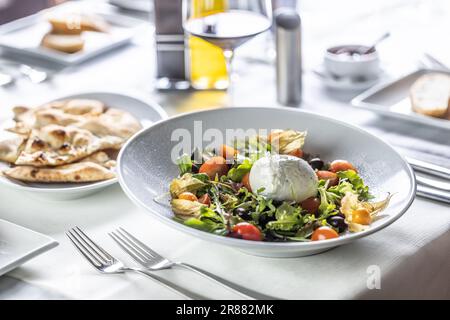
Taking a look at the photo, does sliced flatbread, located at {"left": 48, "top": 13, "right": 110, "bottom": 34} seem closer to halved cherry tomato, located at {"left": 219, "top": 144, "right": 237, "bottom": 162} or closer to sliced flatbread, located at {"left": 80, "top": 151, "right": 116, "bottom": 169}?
sliced flatbread, located at {"left": 80, "top": 151, "right": 116, "bottom": 169}

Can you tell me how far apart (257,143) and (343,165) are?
7.4 inches

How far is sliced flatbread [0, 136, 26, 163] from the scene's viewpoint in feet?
4.99

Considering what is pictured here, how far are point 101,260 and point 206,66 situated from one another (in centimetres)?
87

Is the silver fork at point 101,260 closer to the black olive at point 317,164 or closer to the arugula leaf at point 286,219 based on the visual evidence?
the arugula leaf at point 286,219

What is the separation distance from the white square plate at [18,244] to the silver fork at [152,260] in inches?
5.1

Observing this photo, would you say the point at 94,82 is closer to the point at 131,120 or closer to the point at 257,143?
the point at 131,120

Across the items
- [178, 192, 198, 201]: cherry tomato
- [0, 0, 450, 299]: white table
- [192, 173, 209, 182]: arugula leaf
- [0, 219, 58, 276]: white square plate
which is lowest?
[0, 0, 450, 299]: white table

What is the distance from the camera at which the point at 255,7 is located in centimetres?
172

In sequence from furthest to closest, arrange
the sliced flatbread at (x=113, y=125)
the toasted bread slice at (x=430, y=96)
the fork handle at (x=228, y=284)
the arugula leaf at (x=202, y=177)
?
the toasted bread slice at (x=430, y=96), the sliced flatbread at (x=113, y=125), the arugula leaf at (x=202, y=177), the fork handle at (x=228, y=284)

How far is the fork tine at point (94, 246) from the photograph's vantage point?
48.6 inches

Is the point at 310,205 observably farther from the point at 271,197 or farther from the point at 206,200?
the point at 206,200

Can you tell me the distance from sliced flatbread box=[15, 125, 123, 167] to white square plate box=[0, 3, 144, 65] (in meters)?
0.54

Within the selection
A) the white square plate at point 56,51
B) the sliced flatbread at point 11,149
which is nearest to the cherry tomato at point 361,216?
the sliced flatbread at point 11,149

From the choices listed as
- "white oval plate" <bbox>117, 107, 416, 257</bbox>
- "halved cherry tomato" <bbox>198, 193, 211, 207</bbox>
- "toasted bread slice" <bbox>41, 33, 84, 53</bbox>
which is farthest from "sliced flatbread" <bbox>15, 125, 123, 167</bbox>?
Result: "toasted bread slice" <bbox>41, 33, 84, 53</bbox>
